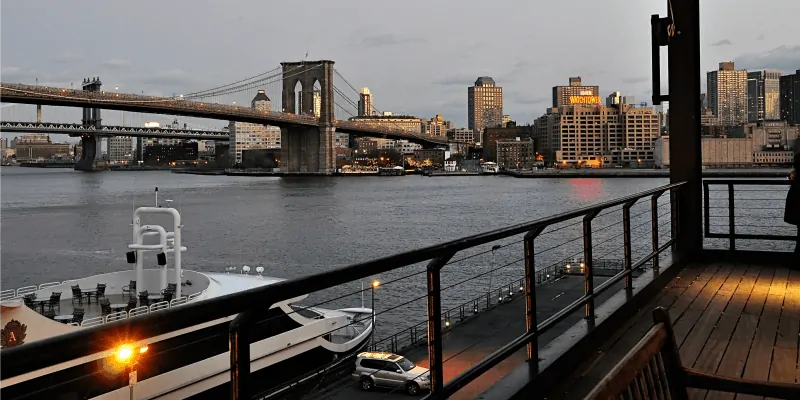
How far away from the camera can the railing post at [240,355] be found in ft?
4.58

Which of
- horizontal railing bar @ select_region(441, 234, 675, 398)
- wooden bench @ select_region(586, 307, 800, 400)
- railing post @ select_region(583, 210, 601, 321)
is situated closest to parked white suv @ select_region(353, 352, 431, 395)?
railing post @ select_region(583, 210, 601, 321)

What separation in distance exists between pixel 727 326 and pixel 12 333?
6874mm


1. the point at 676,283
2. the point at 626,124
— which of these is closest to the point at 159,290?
the point at 676,283

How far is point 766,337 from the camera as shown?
3416 mm

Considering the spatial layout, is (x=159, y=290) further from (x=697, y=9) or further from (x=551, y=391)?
(x=551, y=391)

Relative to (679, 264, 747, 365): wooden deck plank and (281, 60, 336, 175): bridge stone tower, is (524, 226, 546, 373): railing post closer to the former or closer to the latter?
(679, 264, 747, 365): wooden deck plank

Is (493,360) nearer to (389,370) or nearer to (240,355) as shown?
(240,355)

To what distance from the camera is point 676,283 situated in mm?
4922

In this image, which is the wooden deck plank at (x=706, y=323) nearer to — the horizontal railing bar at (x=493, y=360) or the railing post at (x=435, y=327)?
the horizontal railing bar at (x=493, y=360)

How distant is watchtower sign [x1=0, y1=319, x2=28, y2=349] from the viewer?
24.1 feet

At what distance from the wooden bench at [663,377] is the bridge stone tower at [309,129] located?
70694mm

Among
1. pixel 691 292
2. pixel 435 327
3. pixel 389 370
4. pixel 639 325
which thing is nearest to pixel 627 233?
pixel 639 325

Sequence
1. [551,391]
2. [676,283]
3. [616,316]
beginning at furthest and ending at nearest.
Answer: [676,283] < [616,316] < [551,391]

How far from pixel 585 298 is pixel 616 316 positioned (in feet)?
1.56
